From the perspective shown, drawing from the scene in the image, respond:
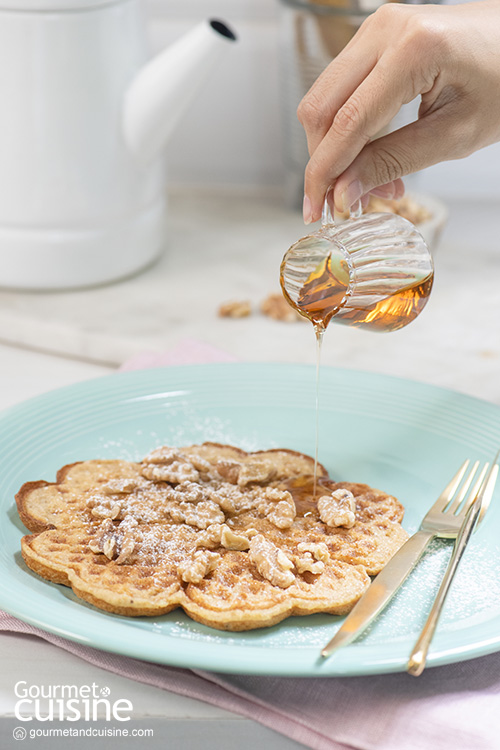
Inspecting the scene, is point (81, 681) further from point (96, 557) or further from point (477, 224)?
point (477, 224)

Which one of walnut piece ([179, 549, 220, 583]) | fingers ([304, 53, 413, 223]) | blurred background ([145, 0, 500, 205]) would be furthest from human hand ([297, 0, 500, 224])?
blurred background ([145, 0, 500, 205])

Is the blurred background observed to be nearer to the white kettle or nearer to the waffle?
the white kettle

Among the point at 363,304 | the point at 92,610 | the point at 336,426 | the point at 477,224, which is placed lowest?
the point at 477,224

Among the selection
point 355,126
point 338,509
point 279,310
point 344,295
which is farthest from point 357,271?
point 279,310

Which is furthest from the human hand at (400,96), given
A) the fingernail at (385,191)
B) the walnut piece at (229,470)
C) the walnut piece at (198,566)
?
the walnut piece at (198,566)

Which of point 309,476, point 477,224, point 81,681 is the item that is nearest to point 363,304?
point 309,476

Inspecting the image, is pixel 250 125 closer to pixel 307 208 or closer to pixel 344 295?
pixel 307 208
